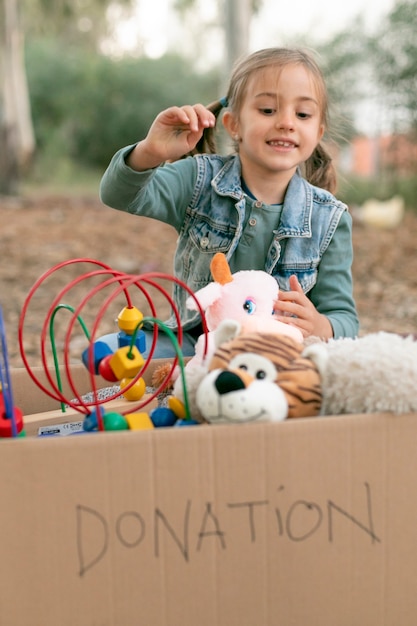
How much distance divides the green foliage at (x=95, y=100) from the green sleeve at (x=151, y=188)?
31.7 feet

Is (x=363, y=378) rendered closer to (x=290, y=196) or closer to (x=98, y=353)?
(x=98, y=353)

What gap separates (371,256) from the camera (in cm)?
404

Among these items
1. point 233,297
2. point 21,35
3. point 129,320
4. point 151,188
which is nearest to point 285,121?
point 151,188

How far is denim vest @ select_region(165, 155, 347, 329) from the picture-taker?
1397 mm

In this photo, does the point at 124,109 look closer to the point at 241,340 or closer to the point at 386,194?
the point at 386,194

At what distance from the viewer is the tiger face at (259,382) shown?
86 cm

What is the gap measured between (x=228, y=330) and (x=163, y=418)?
0.14 metres

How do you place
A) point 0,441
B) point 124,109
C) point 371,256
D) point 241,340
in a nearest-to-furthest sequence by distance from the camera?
point 0,441
point 241,340
point 371,256
point 124,109

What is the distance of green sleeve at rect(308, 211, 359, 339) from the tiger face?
1.51 ft

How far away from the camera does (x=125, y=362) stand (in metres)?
1.00

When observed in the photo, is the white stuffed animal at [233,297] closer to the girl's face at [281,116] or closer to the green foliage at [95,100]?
the girl's face at [281,116]

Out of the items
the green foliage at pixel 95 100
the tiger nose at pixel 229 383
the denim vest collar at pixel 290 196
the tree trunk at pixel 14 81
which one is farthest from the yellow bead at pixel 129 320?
the green foliage at pixel 95 100

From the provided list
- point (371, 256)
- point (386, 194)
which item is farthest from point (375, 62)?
point (371, 256)

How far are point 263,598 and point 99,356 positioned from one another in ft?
1.31
